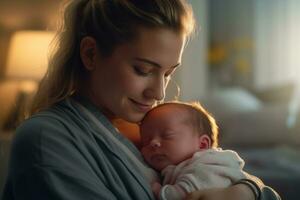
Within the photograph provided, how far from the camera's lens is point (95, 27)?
3.86 feet

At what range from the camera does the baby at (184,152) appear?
1.16m

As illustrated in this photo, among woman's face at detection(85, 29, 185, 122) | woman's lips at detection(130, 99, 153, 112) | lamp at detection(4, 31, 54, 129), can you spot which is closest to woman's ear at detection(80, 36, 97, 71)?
woman's face at detection(85, 29, 185, 122)

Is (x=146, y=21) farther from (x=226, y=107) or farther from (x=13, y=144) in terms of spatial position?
(x=226, y=107)

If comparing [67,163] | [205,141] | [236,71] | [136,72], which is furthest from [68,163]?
[236,71]

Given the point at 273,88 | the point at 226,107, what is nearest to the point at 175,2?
the point at 226,107

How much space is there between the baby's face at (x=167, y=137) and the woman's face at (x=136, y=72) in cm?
7

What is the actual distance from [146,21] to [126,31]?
0.15 feet

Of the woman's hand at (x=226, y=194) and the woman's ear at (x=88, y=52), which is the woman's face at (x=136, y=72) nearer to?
the woman's ear at (x=88, y=52)

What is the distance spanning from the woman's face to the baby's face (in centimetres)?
7

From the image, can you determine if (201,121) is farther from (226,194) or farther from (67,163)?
(67,163)

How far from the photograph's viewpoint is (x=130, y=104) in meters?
1.19

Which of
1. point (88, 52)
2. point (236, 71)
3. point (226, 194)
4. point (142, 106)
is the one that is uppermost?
point (88, 52)

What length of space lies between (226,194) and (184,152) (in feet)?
0.58

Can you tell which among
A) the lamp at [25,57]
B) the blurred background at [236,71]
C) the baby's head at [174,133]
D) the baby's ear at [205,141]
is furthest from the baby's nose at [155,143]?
the lamp at [25,57]
